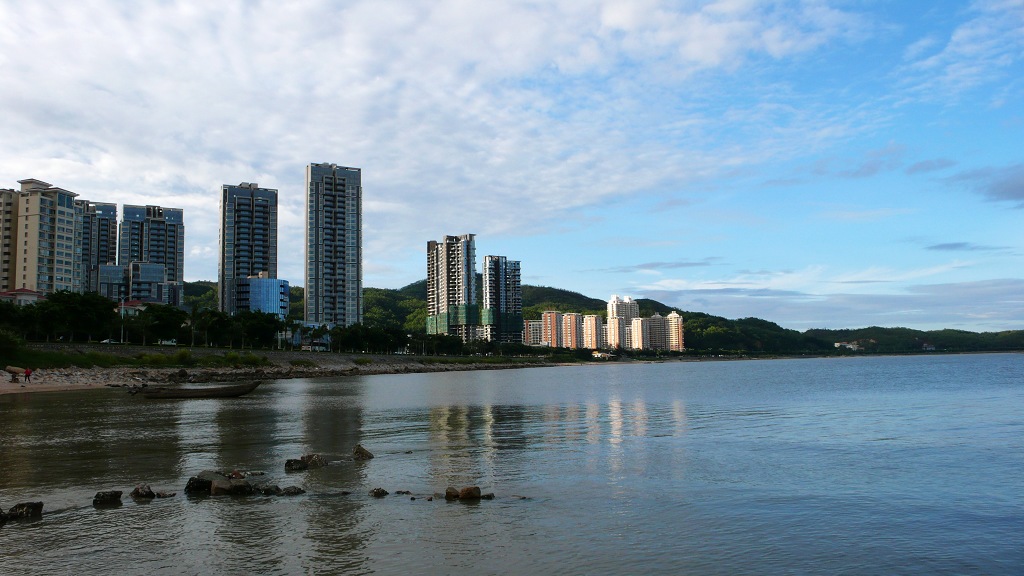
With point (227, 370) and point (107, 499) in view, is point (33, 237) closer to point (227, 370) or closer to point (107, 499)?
point (227, 370)

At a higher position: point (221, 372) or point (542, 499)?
point (221, 372)

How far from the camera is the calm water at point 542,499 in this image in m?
12.3

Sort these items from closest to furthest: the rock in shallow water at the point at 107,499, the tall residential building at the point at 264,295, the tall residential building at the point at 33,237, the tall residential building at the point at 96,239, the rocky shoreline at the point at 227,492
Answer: the rock in shallow water at the point at 107,499
the rocky shoreline at the point at 227,492
the tall residential building at the point at 33,237
the tall residential building at the point at 264,295
the tall residential building at the point at 96,239

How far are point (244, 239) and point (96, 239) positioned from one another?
1642 inches

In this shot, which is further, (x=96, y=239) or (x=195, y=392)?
(x=96, y=239)

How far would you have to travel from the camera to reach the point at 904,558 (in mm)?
12484

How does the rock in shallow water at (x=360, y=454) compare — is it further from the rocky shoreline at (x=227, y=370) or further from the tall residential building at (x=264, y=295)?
the tall residential building at (x=264, y=295)

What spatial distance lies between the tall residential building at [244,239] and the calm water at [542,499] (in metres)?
160

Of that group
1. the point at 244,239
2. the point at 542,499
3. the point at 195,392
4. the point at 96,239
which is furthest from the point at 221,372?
the point at 96,239

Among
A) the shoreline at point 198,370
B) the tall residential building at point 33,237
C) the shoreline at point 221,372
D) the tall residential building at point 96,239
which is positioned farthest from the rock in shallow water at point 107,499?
the tall residential building at point 96,239

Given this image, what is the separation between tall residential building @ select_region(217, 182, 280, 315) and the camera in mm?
188125

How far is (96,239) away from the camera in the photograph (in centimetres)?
18962

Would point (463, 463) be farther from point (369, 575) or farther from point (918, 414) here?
point (918, 414)

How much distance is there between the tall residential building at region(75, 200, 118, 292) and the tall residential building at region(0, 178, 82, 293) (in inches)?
1358
